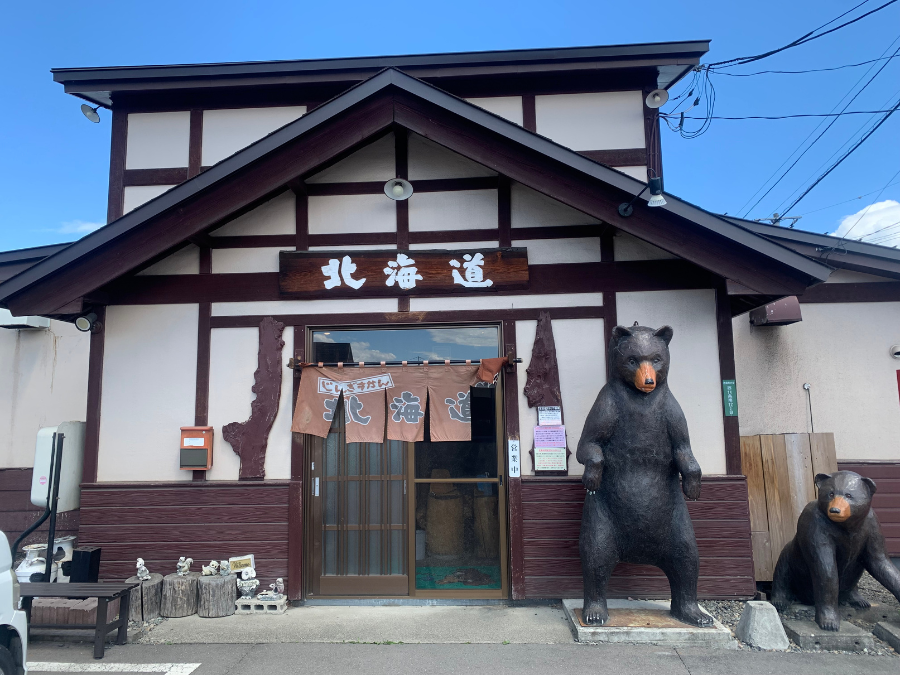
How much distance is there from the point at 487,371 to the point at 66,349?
620 cm

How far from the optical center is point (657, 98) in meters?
7.13

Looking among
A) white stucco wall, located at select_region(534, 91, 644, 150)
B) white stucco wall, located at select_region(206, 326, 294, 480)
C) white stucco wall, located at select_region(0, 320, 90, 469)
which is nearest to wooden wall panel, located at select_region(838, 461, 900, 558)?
white stucco wall, located at select_region(534, 91, 644, 150)

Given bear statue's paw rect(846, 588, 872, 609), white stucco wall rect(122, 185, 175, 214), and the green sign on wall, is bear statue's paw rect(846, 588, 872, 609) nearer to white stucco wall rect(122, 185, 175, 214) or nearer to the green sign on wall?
the green sign on wall

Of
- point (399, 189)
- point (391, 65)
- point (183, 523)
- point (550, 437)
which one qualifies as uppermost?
point (391, 65)

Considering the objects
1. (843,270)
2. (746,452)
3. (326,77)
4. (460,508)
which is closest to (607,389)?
(460,508)

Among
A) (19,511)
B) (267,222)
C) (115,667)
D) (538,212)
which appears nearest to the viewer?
(115,667)

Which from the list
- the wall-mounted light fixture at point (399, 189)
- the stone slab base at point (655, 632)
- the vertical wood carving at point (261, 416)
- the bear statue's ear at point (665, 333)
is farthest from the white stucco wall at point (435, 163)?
the stone slab base at point (655, 632)

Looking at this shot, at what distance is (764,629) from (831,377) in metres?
3.83

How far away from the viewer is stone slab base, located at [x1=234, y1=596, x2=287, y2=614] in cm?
578

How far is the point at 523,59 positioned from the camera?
7.21m

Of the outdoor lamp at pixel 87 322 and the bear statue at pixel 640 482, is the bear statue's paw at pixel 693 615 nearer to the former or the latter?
the bear statue at pixel 640 482

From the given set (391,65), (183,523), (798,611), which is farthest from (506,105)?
(798,611)

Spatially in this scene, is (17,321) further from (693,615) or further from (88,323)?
(693,615)

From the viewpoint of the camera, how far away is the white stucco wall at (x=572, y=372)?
6.10 metres
